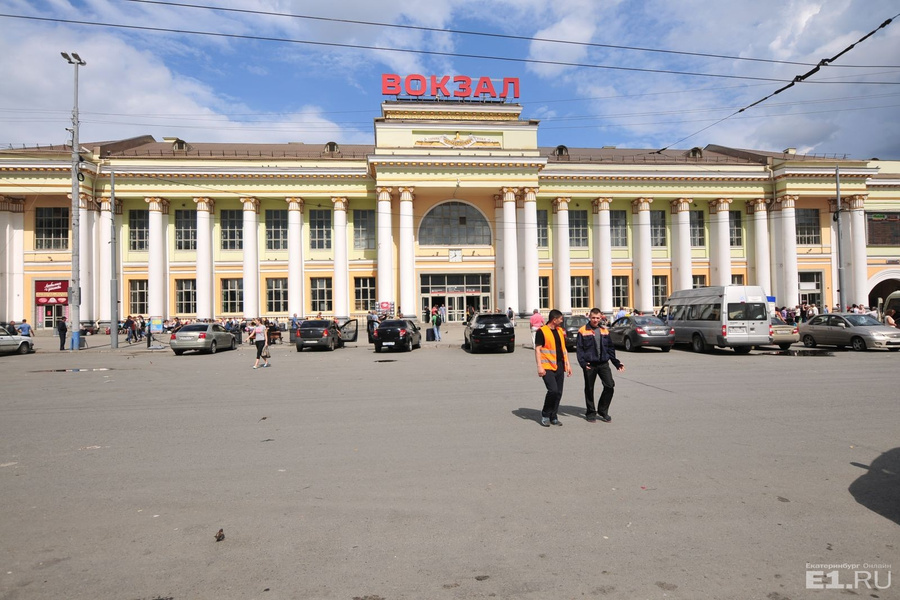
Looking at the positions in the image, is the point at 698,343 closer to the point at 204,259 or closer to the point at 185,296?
the point at 204,259

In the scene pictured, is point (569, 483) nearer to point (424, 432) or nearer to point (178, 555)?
point (424, 432)

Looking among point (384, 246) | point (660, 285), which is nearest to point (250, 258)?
point (384, 246)

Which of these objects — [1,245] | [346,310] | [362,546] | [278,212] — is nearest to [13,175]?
[1,245]

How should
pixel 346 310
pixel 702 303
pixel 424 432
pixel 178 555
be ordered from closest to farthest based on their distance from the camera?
1. pixel 178 555
2. pixel 424 432
3. pixel 702 303
4. pixel 346 310

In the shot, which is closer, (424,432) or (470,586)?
(470,586)

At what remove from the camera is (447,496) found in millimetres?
5023

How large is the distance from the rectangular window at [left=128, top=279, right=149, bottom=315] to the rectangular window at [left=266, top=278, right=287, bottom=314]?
8.95 meters

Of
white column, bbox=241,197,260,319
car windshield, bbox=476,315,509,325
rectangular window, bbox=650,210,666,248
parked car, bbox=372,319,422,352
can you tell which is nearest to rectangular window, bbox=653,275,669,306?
rectangular window, bbox=650,210,666,248

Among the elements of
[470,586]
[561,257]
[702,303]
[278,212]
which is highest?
[278,212]

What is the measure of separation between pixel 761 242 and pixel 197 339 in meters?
41.1

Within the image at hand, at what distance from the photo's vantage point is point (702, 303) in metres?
20.9

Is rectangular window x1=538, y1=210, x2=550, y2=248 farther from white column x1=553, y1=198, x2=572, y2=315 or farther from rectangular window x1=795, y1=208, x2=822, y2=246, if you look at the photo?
rectangular window x1=795, y1=208, x2=822, y2=246

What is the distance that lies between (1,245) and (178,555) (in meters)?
43.6

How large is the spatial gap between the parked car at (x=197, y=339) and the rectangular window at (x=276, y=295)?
48.8 feet
